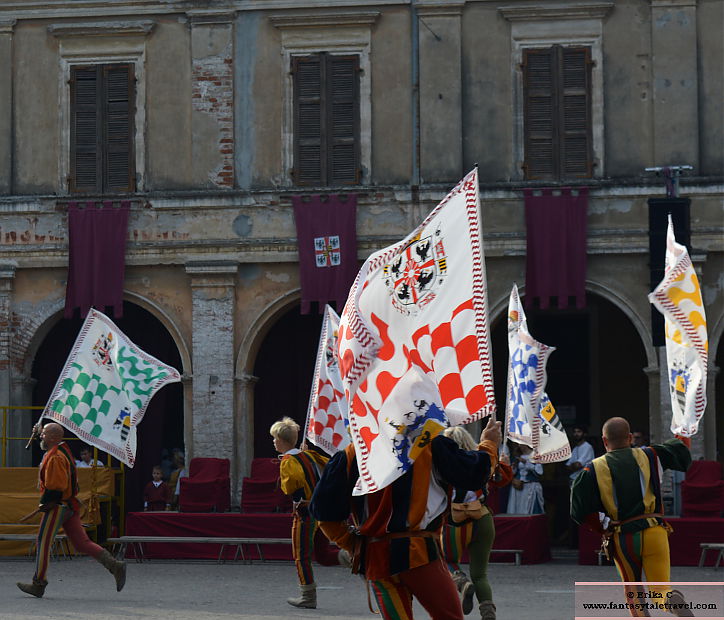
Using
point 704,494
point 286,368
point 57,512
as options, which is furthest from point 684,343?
point 286,368

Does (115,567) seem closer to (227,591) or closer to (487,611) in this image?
(227,591)

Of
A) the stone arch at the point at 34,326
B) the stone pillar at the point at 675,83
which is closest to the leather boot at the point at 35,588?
the stone arch at the point at 34,326

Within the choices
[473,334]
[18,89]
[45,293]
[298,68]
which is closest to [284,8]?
[298,68]

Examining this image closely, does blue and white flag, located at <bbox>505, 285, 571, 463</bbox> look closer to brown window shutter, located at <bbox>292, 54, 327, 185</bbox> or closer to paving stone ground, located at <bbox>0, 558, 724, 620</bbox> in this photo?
paving stone ground, located at <bbox>0, 558, 724, 620</bbox>

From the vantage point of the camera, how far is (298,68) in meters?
22.0

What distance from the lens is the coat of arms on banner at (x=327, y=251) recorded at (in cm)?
2145

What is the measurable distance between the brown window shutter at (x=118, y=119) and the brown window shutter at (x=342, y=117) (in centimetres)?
306

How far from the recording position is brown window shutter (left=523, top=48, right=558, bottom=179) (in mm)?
21500

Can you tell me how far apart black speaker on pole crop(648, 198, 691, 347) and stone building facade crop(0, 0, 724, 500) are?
2.41 ft

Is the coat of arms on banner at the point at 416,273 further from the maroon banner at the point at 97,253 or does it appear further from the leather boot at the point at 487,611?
the maroon banner at the point at 97,253

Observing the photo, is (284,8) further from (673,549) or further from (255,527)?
(673,549)

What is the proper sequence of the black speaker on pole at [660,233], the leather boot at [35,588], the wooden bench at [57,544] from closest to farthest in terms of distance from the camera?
the leather boot at [35,588], the wooden bench at [57,544], the black speaker on pole at [660,233]

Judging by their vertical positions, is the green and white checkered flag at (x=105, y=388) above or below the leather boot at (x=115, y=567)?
above

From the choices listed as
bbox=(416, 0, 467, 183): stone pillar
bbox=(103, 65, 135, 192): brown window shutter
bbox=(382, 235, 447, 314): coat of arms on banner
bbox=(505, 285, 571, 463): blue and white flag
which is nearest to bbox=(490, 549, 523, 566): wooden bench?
bbox=(505, 285, 571, 463): blue and white flag
